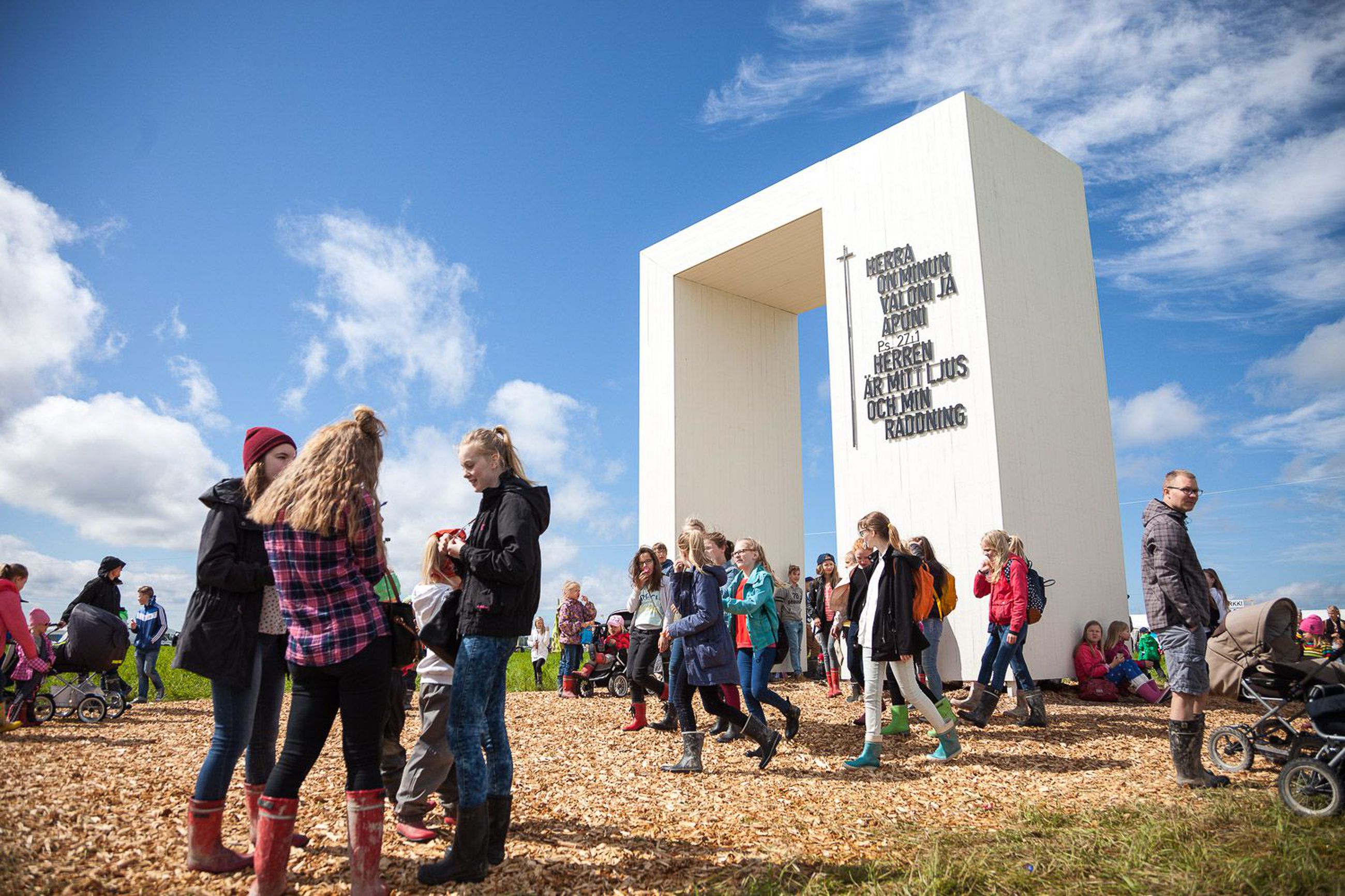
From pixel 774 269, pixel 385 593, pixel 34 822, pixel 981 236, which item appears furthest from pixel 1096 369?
pixel 34 822

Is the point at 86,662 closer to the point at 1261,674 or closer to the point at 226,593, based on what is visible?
the point at 226,593

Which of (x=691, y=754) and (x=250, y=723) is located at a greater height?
(x=250, y=723)

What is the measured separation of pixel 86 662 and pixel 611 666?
20.9 ft

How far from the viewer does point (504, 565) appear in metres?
3.42

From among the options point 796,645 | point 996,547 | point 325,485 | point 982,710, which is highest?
point 996,547

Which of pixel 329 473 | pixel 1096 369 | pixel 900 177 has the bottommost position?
pixel 329 473

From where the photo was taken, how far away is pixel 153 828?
170 inches

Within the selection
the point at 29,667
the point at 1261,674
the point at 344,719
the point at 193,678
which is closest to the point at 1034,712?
the point at 1261,674

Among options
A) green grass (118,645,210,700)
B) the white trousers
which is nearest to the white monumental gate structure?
the white trousers

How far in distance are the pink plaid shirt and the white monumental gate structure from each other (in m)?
9.25

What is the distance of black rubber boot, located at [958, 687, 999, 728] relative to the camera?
7.41 meters

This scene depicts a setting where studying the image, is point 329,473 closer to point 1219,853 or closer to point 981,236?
point 1219,853

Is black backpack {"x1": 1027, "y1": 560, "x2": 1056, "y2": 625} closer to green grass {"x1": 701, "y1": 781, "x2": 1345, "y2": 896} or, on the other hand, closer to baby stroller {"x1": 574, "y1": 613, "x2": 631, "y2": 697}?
green grass {"x1": 701, "y1": 781, "x2": 1345, "y2": 896}

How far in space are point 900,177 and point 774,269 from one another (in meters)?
4.23
